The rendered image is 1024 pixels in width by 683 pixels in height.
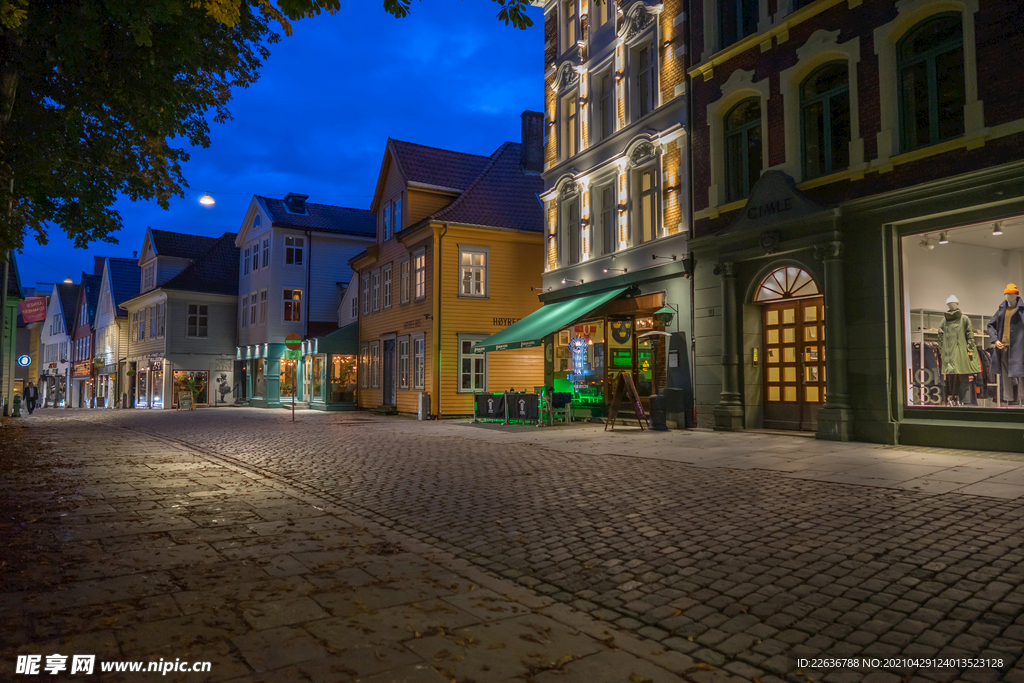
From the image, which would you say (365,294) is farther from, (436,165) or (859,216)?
(859,216)

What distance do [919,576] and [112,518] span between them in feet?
22.0

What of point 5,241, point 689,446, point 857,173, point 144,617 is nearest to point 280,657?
point 144,617

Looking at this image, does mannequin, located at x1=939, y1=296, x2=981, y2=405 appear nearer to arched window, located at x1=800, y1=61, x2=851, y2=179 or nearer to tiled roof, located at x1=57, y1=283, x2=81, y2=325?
arched window, located at x1=800, y1=61, x2=851, y2=179

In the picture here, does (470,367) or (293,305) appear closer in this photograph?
(470,367)

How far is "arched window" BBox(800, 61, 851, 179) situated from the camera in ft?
45.2

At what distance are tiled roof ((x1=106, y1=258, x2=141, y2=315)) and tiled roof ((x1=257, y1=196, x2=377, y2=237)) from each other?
19.2m

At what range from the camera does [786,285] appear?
15.0 metres

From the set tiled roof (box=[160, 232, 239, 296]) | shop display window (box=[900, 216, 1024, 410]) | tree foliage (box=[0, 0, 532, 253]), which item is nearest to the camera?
tree foliage (box=[0, 0, 532, 253])

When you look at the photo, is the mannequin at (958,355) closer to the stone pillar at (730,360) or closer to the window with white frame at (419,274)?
the stone pillar at (730,360)

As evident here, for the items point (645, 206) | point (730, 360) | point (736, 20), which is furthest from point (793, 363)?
point (736, 20)

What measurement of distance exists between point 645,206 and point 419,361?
11103 mm

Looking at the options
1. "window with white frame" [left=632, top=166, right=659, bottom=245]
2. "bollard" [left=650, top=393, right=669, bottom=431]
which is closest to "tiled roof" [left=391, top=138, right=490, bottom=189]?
"window with white frame" [left=632, top=166, right=659, bottom=245]

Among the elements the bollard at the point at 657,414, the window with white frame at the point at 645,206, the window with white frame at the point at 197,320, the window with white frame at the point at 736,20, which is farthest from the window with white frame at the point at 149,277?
the window with white frame at the point at 736,20

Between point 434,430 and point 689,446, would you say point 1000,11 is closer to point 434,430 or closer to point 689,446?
point 689,446
